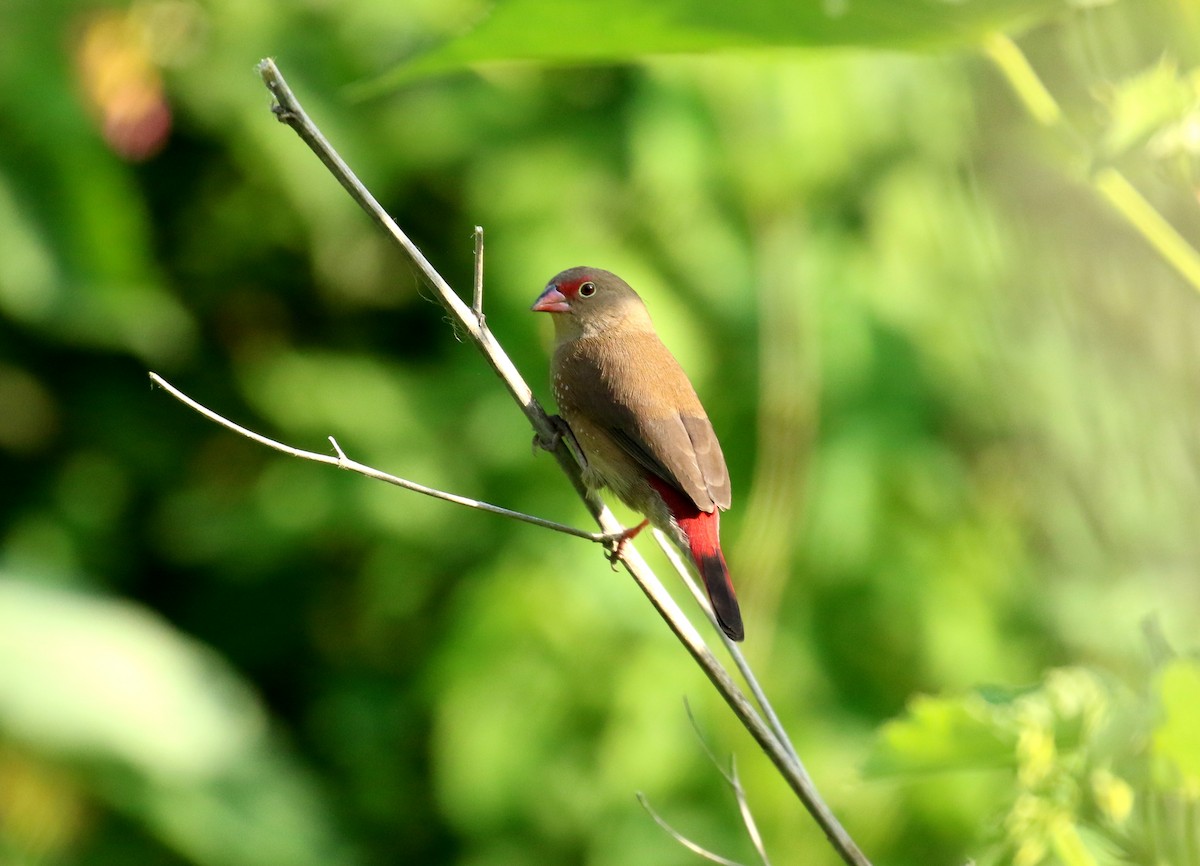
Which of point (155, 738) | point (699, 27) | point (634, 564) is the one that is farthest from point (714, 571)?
point (155, 738)

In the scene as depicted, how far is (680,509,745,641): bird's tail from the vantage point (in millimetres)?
2125

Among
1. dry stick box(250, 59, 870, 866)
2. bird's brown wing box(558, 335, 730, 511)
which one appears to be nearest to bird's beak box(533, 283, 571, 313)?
bird's brown wing box(558, 335, 730, 511)

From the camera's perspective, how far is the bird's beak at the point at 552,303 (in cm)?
329

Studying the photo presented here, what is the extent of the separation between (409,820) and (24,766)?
5.10ft

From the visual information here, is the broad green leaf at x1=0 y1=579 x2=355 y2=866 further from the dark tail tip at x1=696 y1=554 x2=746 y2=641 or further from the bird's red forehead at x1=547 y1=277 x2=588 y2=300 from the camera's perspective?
the dark tail tip at x1=696 y1=554 x2=746 y2=641

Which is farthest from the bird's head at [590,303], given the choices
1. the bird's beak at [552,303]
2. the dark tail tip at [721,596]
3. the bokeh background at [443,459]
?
the bokeh background at [443,459]

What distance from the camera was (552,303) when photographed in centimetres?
331

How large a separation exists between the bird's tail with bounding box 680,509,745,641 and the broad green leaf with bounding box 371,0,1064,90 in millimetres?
1159

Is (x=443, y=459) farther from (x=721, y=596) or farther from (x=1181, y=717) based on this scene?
(x=1181, y=717)

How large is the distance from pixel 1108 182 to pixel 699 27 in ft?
1.02

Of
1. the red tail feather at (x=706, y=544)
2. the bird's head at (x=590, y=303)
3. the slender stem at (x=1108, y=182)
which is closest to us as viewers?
the slender stem at (x=1108, y=182)

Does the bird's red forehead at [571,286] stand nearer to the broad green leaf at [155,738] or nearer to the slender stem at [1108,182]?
the slender stem at [1108,182]

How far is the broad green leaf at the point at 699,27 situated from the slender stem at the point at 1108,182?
3.1 inches

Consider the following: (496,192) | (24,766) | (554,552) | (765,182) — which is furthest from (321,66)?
(24,766)
